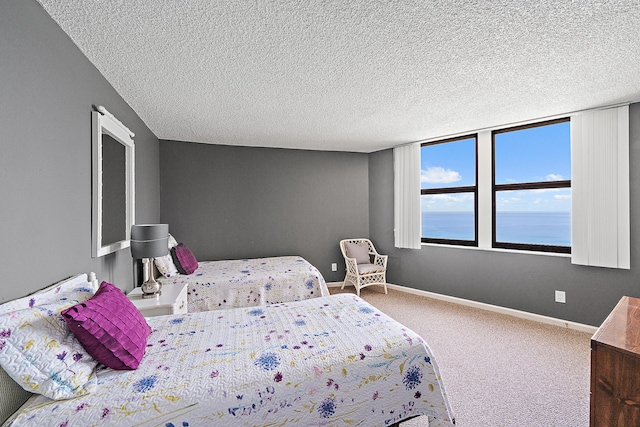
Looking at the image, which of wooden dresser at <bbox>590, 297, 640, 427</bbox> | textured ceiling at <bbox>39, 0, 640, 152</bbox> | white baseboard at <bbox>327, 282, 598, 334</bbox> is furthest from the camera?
white baseboard at <bbox>327, 282, 598, 334</bbox>

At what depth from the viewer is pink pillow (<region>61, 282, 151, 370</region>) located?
1299 mm

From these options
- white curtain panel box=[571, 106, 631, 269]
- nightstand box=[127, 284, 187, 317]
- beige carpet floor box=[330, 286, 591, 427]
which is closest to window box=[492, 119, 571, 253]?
white curtain panel box=[571, 106, 631, 269]

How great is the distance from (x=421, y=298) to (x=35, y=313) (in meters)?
4.41

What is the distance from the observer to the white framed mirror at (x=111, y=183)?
210cm

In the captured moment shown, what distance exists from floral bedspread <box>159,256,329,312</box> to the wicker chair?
1.10 meters

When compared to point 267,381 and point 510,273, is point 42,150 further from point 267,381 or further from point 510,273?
point 510,273

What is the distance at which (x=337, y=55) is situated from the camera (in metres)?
2.04

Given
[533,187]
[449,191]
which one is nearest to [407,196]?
[449,191]

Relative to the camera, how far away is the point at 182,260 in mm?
3613

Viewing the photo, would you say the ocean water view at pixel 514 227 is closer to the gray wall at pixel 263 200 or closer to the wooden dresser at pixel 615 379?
the gray wall at pixel 263 200

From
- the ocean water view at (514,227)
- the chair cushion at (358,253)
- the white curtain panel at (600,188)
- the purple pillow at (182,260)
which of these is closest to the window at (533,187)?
the ocean water view at (514,227)

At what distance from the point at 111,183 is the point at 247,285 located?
5.69 feet

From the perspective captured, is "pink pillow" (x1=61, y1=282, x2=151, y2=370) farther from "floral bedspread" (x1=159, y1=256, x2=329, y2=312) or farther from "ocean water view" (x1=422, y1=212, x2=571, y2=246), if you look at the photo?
"ocean water view" (x1=422, y1=212, x2=571, y2=246)

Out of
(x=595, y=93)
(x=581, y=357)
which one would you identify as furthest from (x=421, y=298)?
(x=595, y=93)
